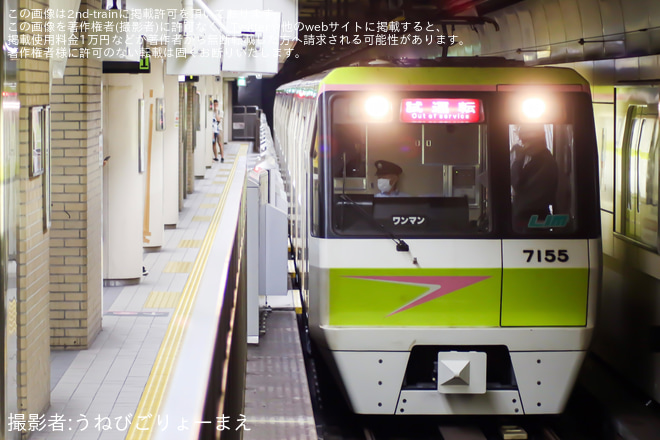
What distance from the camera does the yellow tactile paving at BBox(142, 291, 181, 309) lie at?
9.78 metres

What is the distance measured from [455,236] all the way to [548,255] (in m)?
0.65

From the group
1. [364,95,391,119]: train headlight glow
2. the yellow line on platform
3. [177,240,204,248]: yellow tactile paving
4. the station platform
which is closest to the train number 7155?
[364,95,391,119]: train headlight glow

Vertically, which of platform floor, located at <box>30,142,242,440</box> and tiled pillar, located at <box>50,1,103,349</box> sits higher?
tiled pillar, located at <box>50,1,103,349</box>

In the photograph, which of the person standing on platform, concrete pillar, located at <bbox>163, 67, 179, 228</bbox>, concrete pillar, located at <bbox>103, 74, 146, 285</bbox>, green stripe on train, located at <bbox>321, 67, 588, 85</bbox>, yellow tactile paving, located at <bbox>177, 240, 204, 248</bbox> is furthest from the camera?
the person standing on platform

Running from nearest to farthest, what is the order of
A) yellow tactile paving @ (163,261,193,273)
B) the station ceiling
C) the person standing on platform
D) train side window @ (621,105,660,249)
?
train side window @ (621,105,660,249) < the station ceiling < yellow tactile paving @ (163,261,193,273) < the person standing on platform

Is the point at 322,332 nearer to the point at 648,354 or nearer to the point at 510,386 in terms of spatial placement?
the point at 510,386

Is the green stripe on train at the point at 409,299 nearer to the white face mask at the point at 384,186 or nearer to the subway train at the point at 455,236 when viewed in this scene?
the subway train at the point at 455,236

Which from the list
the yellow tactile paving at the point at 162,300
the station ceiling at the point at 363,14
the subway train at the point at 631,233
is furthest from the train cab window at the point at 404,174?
the yellow tactile paving at the point at 162,300

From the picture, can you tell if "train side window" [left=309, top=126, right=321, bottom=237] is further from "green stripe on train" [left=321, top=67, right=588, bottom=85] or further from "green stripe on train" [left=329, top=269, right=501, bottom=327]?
"green stripe on train" [left=321, top=67, right=588, bottom=85]

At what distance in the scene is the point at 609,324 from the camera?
7762 millimetres

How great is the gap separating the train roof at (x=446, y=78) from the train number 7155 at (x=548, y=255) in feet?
3.67

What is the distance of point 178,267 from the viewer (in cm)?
1195

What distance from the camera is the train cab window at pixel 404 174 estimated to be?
588 centimetres

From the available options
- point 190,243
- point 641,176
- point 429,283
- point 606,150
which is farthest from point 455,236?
point 190,243
